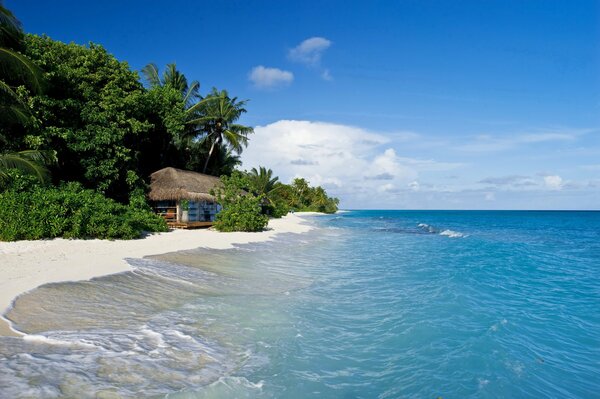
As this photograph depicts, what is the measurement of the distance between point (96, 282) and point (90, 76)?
1406cm

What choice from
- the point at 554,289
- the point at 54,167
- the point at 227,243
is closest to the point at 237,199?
the point at 227,243

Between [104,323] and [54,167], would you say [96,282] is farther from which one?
[54,167]

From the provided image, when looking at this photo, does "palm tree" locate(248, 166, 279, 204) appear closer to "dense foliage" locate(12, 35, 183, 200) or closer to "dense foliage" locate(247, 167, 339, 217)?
"dense foliage" locate(247, 167, 339, 217)

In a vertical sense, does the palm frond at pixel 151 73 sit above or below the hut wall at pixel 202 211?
above

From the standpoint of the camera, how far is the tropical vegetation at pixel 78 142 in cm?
1147

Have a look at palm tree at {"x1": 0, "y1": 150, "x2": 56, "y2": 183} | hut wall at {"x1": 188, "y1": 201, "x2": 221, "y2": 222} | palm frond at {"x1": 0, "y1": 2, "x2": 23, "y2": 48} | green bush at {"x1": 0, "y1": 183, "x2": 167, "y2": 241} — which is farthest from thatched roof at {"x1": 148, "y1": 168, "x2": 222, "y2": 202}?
palm frond at {"x1": 0, "y1": 2, "x2": 23, "y2": 48}

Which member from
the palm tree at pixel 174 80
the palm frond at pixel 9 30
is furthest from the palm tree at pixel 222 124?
the palm frond at pixel 9 30

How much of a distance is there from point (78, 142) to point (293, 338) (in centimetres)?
1478

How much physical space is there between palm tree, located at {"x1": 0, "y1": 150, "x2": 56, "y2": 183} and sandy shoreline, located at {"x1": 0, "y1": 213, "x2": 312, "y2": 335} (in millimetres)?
2571

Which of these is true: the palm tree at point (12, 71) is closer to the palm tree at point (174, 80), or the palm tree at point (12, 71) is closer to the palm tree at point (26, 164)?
the palm tree at point (26, 164)

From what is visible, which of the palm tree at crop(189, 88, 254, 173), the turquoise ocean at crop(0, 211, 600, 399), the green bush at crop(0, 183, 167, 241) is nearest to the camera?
the turquoise ocean at crop(0, 211, 600, 399)

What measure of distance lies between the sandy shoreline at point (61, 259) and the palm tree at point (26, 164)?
2571 mm

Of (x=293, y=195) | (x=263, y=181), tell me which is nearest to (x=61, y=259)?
(x=263, y=181)

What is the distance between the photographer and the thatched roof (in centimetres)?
2005
